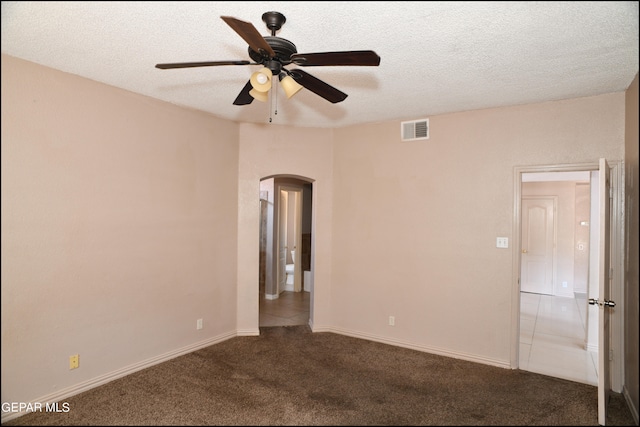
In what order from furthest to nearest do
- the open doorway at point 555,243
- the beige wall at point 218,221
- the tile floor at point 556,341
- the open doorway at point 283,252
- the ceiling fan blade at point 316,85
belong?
the open doorway at point 555,243 < the open doorway at point 283,252 < the tile floor at point 556,341 < the beige wall at point 218,221 < the ceiling fan blade at point 316,85

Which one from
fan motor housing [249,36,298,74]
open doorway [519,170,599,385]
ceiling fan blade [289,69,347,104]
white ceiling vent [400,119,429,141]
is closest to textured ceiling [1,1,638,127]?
fan motor housing [249,36,298,74]

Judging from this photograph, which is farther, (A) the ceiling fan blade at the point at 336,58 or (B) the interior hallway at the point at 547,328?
(B) the interior hallway at the point at 547,328

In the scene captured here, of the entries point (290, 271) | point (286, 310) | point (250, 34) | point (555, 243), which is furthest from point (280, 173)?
point (555, 243)

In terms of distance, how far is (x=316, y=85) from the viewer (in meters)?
2.24

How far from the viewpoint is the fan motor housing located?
196 cm

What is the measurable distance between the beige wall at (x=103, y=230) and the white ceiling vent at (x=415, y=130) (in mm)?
1968

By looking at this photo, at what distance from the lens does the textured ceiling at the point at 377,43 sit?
1.99 metres

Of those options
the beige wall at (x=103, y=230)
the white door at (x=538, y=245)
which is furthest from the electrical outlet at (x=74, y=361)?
the white door at (x=538, y=245)

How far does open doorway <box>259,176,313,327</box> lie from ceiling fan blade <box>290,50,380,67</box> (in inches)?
149

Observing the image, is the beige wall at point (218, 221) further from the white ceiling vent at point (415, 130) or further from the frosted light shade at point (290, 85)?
the frosted light shade at point (290, 85)

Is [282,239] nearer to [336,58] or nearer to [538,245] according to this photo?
[336,58]

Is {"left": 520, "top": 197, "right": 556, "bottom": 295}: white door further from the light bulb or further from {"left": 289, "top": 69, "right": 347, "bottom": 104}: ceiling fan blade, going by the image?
the light bulb

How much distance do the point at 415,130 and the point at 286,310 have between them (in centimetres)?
326

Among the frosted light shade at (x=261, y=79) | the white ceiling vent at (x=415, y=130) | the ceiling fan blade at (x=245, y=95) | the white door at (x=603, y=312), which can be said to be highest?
the white ceiling vent at (x=415, y=130)
